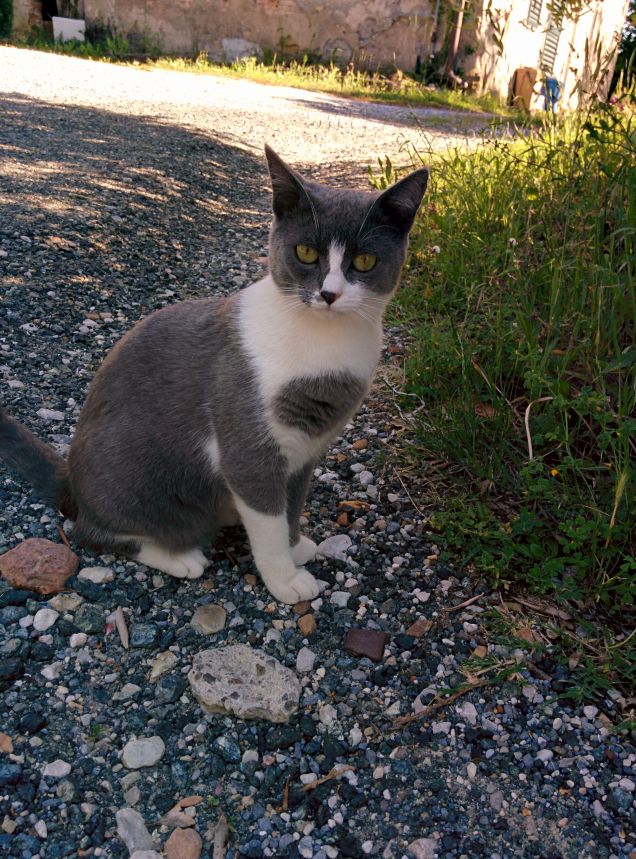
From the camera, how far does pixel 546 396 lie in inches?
99.7

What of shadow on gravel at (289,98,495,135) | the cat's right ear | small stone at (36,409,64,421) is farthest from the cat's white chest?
shadow on gravel at (289,98,495,135)

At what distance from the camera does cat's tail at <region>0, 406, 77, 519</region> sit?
7.67ft

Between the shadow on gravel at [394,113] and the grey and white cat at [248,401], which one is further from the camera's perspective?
the shadow on gravel at [394,113]

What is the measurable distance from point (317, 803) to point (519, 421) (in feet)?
5.02

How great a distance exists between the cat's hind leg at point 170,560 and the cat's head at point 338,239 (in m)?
0.91

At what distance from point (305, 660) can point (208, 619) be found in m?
0.32

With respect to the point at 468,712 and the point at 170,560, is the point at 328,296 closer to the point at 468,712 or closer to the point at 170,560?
the point at 170,560

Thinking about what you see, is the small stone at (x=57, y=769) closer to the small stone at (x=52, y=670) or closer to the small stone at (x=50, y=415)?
the small stone at (x=52, y=670)

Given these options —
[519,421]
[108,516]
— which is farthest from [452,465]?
[108,516]

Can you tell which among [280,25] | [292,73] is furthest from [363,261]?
[280,25]

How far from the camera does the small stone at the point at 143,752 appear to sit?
172cm

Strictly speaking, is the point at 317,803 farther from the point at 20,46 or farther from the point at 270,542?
the point at 20,46

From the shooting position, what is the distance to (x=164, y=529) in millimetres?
2260

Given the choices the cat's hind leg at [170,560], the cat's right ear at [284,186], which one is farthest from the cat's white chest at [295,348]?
the cat's hind leg at [170,560]
